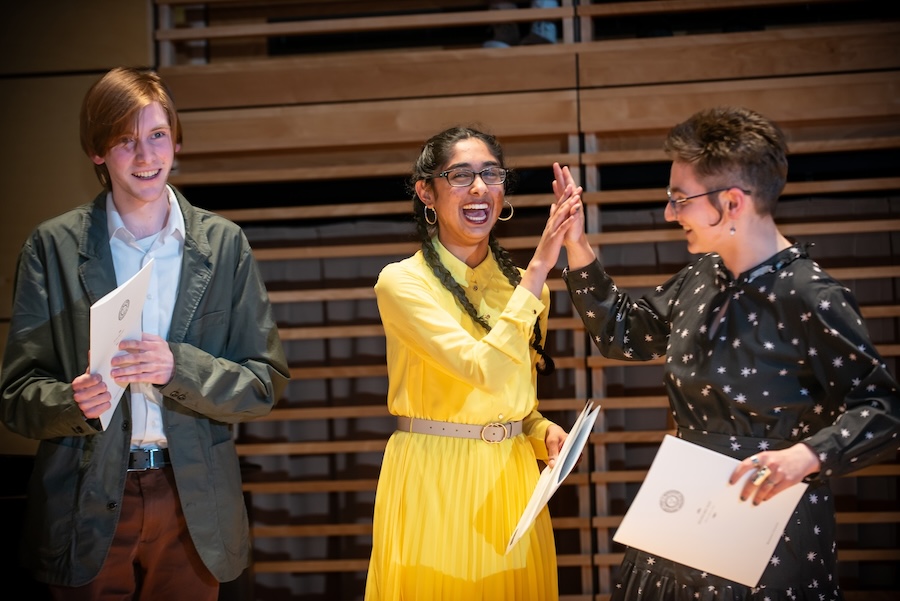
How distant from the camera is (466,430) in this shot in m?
2.32

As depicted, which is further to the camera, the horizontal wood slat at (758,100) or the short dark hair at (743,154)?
the horizontal wood slat at (758,100)

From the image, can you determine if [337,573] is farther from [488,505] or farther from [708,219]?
[708,219]

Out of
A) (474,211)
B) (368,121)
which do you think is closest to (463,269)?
(474,211)

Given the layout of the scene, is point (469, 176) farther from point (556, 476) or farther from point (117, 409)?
point (117, 409)

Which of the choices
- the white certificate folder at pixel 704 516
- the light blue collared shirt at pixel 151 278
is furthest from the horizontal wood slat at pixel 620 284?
the white certificate folder at pixel 704 516

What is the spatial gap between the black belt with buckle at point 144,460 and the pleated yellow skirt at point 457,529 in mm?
562

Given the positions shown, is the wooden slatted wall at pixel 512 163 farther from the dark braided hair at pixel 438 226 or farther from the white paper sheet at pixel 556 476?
the white paper sheet at pixel 556 476

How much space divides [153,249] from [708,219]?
134cm

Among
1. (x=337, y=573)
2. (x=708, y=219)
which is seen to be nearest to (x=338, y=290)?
(x=337, y=573)

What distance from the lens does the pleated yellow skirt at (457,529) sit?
2.24 meters

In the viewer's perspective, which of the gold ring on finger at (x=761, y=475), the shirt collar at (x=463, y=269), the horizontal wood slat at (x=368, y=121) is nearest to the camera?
the gold ring on finger at (x=761, y=475)

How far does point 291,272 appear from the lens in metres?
4.05

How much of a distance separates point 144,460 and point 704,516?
1301 mm

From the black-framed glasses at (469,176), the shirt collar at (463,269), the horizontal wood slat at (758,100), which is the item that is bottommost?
the shirt collar at (463,269)
